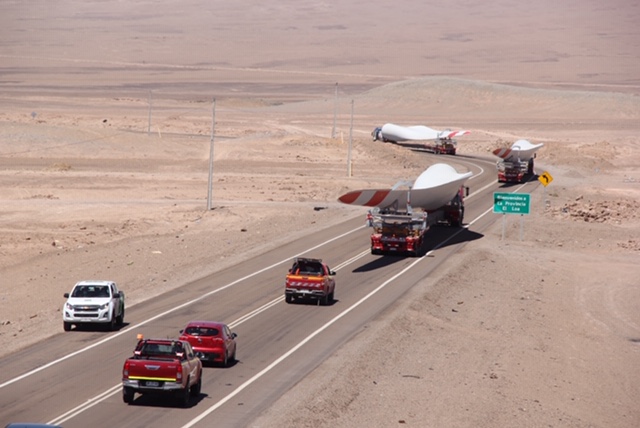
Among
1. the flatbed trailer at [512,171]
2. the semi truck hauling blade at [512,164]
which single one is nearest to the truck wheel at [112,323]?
the semi truck hauling blade at [512,164]

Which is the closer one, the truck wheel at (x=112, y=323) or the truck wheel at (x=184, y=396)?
the truck wheel at (x=184, y=396)

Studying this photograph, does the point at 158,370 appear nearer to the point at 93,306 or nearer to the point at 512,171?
the point at 93,306

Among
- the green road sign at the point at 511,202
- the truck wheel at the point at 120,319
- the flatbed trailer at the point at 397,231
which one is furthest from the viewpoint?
the green road sign at the point at 511,202

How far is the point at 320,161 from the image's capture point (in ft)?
361

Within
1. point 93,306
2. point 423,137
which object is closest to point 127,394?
point 93,306

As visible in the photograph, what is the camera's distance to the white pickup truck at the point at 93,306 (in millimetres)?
37812

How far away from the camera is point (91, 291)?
1522 inches

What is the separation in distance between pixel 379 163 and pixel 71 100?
3297 inches

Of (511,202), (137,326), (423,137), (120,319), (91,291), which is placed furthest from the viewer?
(423,137)

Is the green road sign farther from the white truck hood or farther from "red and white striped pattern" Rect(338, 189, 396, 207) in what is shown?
the white truck hood

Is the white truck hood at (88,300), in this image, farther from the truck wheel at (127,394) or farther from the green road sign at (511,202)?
the green road sign at (511,202)

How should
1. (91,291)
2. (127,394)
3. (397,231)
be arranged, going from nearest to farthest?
Result: (127,394) < (91,291) < (397,231)

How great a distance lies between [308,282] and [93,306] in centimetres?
921

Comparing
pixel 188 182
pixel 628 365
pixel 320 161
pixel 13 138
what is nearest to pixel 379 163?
pixel 320 161
